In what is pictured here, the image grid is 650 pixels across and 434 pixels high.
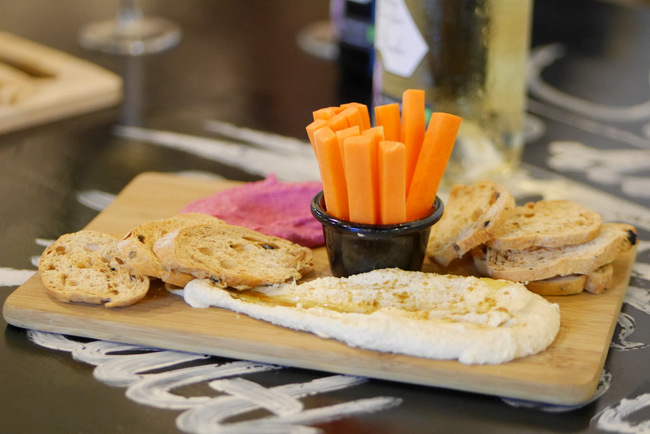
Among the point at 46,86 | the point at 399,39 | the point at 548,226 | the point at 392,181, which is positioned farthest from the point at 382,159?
the point at 46,86

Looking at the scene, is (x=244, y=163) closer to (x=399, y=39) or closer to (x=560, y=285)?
(x=399, y=39)

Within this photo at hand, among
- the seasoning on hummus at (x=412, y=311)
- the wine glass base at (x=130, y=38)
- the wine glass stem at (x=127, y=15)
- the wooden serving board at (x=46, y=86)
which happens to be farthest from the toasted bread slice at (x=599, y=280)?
the wine glass stem at (x=127, y=15)

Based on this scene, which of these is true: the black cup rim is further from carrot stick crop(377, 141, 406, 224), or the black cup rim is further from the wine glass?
the wine glass

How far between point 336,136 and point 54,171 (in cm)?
90

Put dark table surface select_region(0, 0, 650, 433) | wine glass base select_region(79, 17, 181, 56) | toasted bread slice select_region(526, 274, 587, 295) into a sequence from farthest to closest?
wine glass base select_region(79, 17, 181, 56), toasted bread slice select_region(526, 274, 587, 295), dark table surface select_region(0, 0, 650, 433)

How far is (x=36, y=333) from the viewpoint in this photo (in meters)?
1.27

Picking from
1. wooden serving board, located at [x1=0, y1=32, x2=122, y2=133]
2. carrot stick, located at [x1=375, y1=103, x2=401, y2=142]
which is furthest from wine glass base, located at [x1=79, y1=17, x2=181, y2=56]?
carrot stick, located at [x1=375, y1=103, x2=401, y2=142]

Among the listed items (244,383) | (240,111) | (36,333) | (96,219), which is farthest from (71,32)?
(244,383)

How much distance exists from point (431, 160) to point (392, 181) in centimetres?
12

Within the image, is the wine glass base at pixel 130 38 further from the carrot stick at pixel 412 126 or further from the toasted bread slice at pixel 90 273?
the carrot stick at pixel 412 126

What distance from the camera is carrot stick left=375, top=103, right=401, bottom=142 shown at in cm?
137

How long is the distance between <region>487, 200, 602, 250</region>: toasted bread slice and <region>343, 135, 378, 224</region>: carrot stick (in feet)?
0.80

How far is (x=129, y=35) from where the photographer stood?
2742 millimetres

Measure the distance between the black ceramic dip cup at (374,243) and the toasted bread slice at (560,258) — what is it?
134 mm
